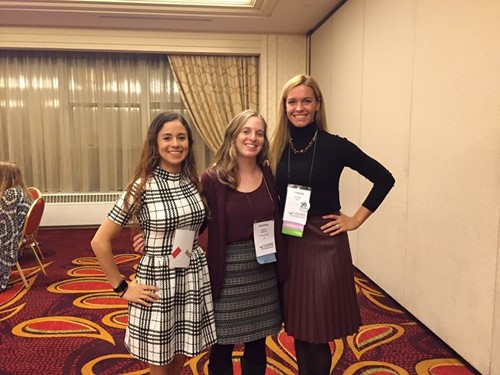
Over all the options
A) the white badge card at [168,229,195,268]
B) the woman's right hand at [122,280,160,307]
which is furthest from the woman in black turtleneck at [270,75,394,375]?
the woman's right hand at [122,280,160,307]

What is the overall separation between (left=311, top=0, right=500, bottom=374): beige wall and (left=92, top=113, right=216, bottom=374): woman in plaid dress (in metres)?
1.53

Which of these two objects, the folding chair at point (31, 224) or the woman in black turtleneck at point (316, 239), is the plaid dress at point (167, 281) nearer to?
the woman in black turtleneck at point (316, 239)

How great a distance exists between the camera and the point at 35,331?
2814mm

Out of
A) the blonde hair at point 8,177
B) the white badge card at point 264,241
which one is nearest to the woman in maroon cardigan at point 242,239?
the white badge card at point 264,241

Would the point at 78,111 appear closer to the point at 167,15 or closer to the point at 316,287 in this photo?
the point at 167,15

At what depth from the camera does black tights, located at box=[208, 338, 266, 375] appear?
1.76m

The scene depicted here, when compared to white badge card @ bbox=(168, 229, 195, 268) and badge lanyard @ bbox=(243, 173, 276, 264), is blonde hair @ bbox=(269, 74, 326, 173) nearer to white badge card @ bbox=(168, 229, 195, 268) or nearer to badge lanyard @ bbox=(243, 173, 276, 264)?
badge lanyard @ bbox=(243, 173, 276, 264)

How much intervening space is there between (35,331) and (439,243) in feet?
8.83

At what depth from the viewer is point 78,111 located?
614 centimetres

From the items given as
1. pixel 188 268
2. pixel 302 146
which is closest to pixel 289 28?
pixel 302 146

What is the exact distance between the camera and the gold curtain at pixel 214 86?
598cm

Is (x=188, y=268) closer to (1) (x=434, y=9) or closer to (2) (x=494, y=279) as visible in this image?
(2) (x=494, y=279)

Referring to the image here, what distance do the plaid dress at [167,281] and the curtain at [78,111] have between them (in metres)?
4.94

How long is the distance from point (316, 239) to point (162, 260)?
2.09ft
